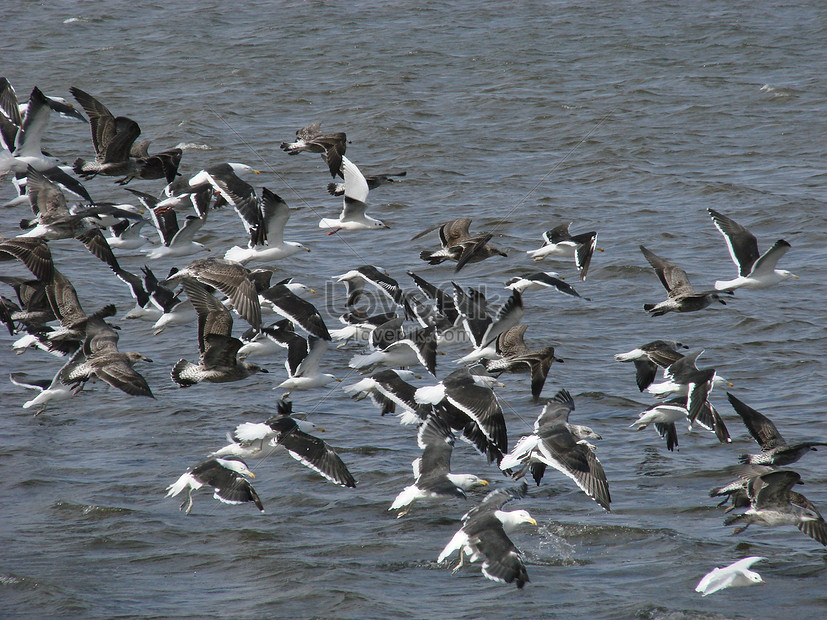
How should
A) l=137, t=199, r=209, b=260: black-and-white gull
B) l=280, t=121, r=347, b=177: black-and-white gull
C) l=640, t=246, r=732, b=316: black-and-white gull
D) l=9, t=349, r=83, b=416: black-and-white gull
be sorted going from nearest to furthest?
l=9, t=349, r=83, b=416: black-and-white gull, l=640, t=246, r=732, b=316: black-and-white gull, l=280, t=121, r=347, b=177: black-and-white gull, l=137, t=199, r=209, b=260: black-and-white gull

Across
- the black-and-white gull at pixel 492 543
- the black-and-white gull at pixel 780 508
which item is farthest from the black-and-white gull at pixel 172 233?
the black-and-white gull at pixel 780 508

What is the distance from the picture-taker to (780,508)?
819 centimetres

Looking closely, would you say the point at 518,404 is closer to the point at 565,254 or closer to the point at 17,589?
the point at 565,254

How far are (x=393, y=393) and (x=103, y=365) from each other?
9.64 feet

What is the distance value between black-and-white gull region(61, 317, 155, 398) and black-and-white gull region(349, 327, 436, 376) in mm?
2731

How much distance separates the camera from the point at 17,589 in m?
7.79

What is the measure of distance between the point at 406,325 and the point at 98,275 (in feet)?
22.4

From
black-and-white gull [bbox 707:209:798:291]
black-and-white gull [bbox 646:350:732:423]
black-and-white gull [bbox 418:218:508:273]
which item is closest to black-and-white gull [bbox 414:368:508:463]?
black-and-white gull [bbox 646:350:732:423]

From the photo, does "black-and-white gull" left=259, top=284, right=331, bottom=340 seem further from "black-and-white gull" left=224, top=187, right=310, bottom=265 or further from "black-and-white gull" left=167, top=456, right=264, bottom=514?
"black-and-white gull" left=167, top=456, right=264, bottom=514

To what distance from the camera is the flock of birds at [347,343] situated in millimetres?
8555

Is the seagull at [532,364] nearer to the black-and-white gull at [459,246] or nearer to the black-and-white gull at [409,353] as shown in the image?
the black-and-white gull at [409,353]

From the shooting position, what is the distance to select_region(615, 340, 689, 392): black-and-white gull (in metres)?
10.7

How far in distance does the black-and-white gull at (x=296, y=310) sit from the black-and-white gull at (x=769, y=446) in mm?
4280

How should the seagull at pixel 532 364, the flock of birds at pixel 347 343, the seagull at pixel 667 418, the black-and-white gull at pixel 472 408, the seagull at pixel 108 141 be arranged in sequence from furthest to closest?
the seagull at pixel 108 141
the seagull at pixel 532 364
the seagull at pixel 667 418
the black-and-white gull at pixel 472 408
the flock of birds at pixel 347 343
